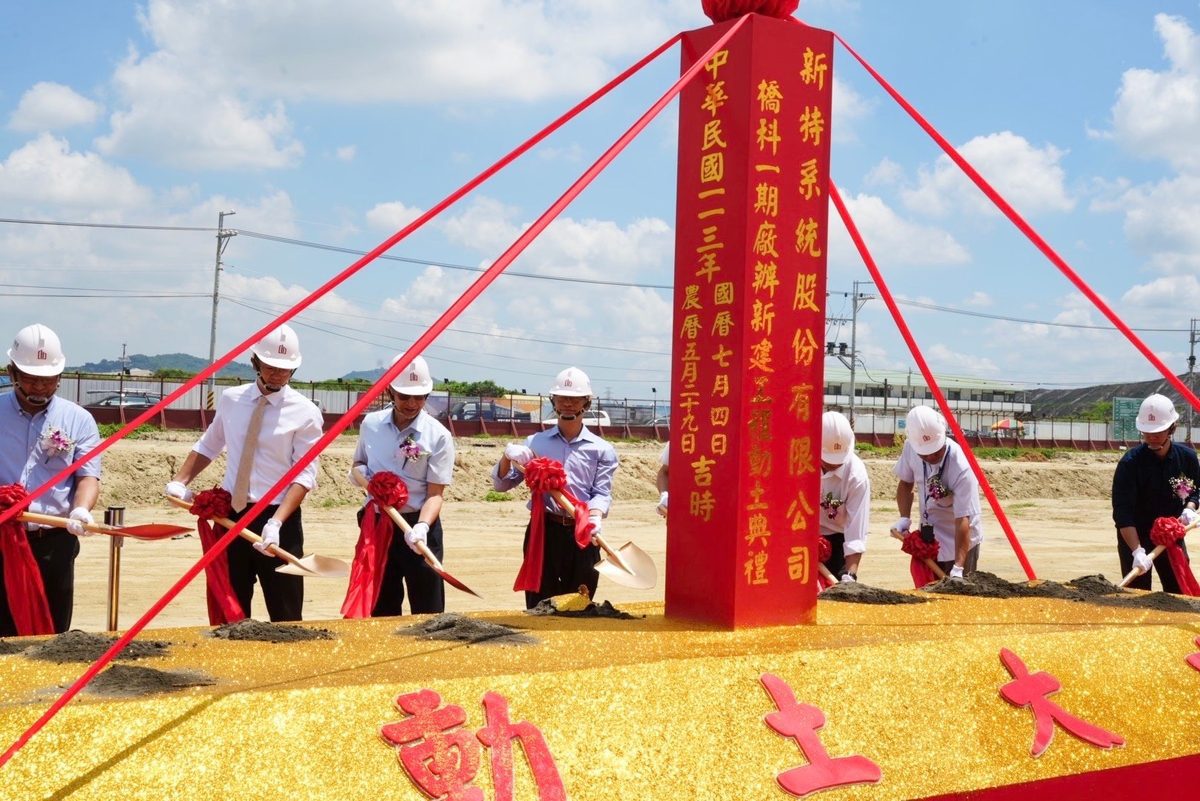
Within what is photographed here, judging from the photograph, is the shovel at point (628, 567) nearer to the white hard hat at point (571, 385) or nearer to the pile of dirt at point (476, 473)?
the white hard hat at point (571, 385)

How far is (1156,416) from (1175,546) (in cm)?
80

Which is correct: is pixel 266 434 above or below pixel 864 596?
above

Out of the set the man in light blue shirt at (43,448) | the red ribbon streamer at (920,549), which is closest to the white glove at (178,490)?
the man in light blue shirt at (43,448)

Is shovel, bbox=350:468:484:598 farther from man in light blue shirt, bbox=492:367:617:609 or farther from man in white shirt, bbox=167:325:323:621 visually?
man in light blue shirt, bbox=492:367:617:609

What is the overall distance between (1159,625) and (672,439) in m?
1.76

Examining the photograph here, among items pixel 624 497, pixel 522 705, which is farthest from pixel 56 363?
pixel 624 497

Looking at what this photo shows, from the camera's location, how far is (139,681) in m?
2.56

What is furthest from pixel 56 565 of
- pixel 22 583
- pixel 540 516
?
pixel 540 516

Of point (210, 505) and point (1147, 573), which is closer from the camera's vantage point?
point (210, 505)

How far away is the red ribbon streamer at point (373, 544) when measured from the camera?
15.6 ft

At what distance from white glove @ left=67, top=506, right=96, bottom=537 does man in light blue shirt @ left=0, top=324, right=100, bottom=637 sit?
0.11 meters

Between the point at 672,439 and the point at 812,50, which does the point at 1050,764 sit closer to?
the point at 672,439

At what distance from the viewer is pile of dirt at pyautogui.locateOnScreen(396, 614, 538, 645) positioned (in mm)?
3205

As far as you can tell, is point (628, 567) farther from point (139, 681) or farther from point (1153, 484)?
point (1153, 484)
